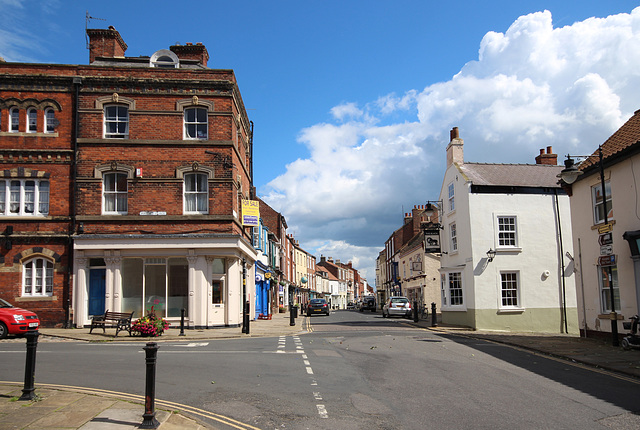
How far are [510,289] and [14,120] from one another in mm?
24279

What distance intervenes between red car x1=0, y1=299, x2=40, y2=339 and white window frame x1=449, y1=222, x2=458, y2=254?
1981 centimetres

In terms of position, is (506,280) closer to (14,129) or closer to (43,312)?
(43,312)

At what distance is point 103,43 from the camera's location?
27.0 metres

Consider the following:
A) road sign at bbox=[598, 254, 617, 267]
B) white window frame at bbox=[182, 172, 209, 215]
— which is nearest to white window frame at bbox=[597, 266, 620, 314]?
road sign at bbox=[598, 254, 617, 267]

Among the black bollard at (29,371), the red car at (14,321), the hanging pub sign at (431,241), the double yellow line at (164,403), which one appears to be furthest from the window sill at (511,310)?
the black bollard at (29,371)

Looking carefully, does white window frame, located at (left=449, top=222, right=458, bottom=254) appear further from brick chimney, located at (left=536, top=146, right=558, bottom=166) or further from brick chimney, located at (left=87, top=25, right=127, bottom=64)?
brick chimney, located at (left=87, top=25, right=127, bottom=64)

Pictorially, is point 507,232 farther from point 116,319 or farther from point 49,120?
point 49,120

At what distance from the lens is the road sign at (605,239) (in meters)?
17.9

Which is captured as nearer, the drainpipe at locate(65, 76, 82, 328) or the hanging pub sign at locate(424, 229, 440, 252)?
the drainpipe at locate(65, 76, 82, 328)

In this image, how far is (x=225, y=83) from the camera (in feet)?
81.9

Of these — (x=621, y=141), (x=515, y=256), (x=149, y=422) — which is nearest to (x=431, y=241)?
(x=515, y=256)

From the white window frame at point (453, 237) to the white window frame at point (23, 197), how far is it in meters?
19.9

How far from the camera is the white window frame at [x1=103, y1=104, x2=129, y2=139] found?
24531mm

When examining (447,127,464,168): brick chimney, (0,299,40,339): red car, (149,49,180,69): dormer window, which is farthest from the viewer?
(447,127,464,168): brick chimney
